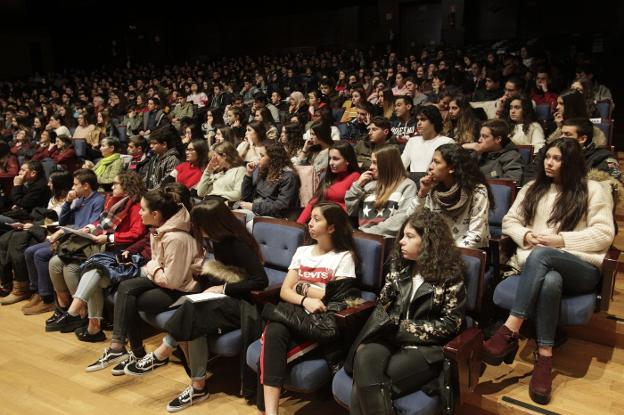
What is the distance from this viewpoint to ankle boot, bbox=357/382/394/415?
1655 millimetres

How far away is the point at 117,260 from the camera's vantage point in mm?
2707

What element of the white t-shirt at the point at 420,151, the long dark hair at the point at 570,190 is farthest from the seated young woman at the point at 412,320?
the white t-shirt at the point at 420,151

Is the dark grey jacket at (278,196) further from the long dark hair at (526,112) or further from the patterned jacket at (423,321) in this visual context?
the long dark hair at (526,112)

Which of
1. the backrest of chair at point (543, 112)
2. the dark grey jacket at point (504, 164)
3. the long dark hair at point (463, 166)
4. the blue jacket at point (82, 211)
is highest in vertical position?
the backrest of chair at point (543, 112)

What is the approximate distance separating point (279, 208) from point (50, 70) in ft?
50.8

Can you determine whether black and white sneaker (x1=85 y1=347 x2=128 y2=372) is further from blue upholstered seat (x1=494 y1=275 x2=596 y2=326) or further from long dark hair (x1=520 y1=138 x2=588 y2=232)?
long dark hair (x1=520 y1=138 x2=588 y2=232)

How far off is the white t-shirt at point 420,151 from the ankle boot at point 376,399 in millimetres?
1899

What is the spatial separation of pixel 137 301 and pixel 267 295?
2.17 feet

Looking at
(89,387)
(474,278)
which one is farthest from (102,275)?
(474,278)

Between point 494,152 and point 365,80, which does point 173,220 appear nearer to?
point 494,152

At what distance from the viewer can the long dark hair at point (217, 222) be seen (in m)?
2.26

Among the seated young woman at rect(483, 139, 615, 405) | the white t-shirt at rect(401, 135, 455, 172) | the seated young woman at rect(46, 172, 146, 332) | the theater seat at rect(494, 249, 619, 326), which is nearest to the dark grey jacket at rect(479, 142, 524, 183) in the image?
the white t-shirt at rect(401, 135, 455, 172)

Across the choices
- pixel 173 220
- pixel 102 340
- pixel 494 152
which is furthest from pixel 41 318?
pixel 494 152

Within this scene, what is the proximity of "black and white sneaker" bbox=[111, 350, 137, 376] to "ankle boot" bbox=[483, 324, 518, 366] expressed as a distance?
1541 mm
